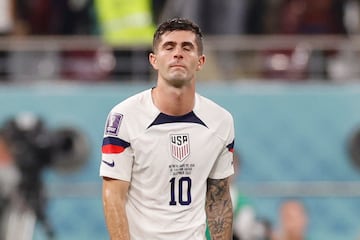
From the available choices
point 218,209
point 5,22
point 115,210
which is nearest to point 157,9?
point 5,22

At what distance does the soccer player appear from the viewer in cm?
913

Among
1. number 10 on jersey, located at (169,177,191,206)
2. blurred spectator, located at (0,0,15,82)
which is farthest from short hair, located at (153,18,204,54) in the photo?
blurred spectator, located at (0,0,15,82)

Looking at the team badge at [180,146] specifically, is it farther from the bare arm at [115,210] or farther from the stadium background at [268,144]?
the stadium background at [268,144]

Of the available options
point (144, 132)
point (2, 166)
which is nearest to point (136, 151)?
point (144, 132)

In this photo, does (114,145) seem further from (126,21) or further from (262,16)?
(262,16)

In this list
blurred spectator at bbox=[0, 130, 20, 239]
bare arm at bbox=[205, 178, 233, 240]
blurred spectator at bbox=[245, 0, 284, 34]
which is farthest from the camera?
blurred spectator at bbox=[245, 0, 284, 34]

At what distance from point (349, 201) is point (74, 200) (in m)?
2.65

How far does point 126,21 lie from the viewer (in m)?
15.1

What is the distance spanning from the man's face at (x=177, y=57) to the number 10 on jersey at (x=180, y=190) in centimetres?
57

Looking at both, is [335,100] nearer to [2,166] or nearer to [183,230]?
[2,166]

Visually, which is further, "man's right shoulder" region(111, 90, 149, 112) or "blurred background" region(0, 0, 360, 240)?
"blurred background" region(0, 0, 360, 240)

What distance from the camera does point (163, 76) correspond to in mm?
9180

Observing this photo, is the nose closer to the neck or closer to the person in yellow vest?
the neck

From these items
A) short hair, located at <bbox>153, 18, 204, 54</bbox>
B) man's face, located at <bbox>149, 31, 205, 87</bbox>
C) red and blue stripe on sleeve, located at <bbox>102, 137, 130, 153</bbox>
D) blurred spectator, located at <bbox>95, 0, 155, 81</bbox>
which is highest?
blurred spectator, located at <bbox>95, 0, 155, 81</bbox>
